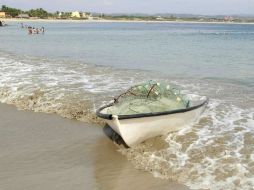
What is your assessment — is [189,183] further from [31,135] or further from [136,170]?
[31,135]

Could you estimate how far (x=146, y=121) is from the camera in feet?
33.1

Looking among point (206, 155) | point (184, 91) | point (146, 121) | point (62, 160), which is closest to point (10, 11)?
point (184, 91)

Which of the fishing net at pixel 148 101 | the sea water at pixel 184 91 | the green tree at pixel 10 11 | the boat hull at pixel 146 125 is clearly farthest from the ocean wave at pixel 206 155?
the green tree at pixel 10 11

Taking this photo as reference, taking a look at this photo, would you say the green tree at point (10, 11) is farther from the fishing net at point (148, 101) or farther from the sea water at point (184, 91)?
the fishing net at point (148, 101)

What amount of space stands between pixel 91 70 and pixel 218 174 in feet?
51.1

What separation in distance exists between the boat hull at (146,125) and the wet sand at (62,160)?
23.4 inches

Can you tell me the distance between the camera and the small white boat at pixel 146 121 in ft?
32.0

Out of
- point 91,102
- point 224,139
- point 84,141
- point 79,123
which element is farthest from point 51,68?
point 224,139

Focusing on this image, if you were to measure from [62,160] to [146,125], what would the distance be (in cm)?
217

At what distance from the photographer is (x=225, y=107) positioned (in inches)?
557

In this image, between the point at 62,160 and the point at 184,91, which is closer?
the point at 62,160

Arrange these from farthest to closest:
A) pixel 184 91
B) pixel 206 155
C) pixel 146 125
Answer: pixel 184 91, pixel 146 125, pixel 206 155

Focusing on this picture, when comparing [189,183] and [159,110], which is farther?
[159,110]

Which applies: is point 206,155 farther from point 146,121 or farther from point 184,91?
point 184,91
